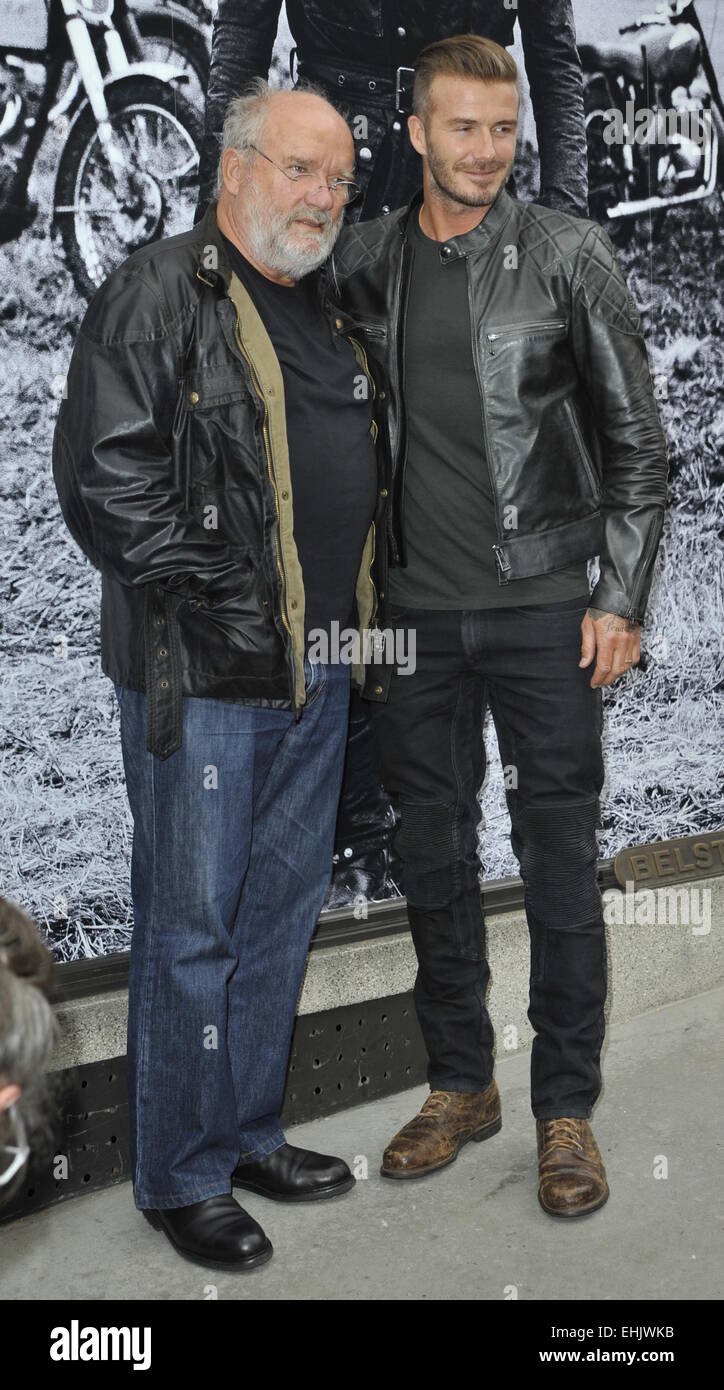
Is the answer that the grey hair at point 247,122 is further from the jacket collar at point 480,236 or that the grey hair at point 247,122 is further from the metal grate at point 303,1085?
the metal grate at point 303,1085

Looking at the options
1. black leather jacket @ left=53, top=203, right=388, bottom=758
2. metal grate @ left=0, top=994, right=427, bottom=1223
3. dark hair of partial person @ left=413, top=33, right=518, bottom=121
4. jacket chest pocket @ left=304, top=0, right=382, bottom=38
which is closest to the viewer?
black leather jacket @ left=53, top=203, right=388, bottom=758

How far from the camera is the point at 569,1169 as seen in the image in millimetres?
3299

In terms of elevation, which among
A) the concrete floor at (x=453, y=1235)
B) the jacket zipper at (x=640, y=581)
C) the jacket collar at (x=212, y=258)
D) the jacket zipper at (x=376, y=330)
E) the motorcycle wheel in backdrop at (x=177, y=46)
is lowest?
the concrete floor at (x=453, y=1235)

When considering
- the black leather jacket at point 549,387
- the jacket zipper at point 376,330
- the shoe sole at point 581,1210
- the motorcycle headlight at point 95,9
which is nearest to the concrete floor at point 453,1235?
the shoe sole at point 581,1210

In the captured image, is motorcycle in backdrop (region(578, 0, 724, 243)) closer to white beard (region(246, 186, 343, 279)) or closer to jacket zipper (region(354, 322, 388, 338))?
jacket zipper (region(354, 322, 388, 338))

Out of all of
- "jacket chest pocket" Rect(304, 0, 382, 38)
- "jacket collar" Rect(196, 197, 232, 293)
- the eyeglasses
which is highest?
"jacket chest pocket" Rect(304, 0, 382, 38)

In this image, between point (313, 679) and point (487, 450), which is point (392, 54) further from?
point (313, 679)

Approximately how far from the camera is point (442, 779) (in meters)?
3.42

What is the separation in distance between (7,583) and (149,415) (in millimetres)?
732

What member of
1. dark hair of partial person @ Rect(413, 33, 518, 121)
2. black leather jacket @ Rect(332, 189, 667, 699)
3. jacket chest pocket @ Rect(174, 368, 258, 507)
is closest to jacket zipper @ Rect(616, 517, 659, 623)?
black leather jacket @ Rect(332, 189, 667, 699)

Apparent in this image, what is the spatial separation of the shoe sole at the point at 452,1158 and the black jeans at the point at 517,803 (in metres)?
0.25

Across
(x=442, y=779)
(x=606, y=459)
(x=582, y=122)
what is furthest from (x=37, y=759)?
(x=582, y=122)

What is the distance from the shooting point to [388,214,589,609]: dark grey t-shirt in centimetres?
325

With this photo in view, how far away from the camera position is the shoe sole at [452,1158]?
346 centimetres
